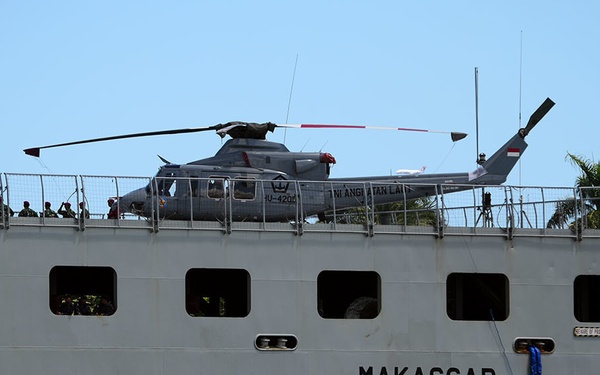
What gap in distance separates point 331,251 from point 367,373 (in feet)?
9.93

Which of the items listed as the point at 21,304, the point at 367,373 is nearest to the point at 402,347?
the point at 367,373

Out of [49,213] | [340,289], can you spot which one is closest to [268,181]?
[340,289]

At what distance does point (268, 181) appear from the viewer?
2903cm

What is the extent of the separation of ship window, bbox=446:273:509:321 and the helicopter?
243cm

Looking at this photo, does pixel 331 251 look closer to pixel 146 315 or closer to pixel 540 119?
pixel 146 315

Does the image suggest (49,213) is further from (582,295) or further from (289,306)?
(582,295)

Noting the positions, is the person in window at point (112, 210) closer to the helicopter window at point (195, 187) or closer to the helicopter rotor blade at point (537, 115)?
the helicopter window at point (195, 187)

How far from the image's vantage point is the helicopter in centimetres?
2953

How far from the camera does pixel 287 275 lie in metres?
26.7

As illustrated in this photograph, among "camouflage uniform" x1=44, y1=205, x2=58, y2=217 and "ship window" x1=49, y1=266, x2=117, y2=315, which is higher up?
"camouflage uniform" x1=44, y1=205, x2=58, y2=217

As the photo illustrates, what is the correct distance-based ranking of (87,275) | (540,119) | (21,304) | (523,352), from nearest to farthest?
1. (21,304)
2. (523,352)
3. (87,275)
4. (540,119)

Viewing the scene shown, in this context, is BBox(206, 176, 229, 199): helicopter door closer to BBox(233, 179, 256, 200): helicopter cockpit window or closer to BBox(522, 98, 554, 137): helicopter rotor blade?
BBox(233, 179, 256, 200): helicopter cockpit window

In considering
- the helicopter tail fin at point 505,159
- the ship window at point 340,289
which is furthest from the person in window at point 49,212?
the helicopter tail fin at point 505,159

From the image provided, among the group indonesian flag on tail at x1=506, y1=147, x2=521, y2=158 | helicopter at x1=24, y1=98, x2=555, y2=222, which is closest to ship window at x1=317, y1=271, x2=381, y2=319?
helicopter at x1=24, y1=98, x2=555, y2=222
